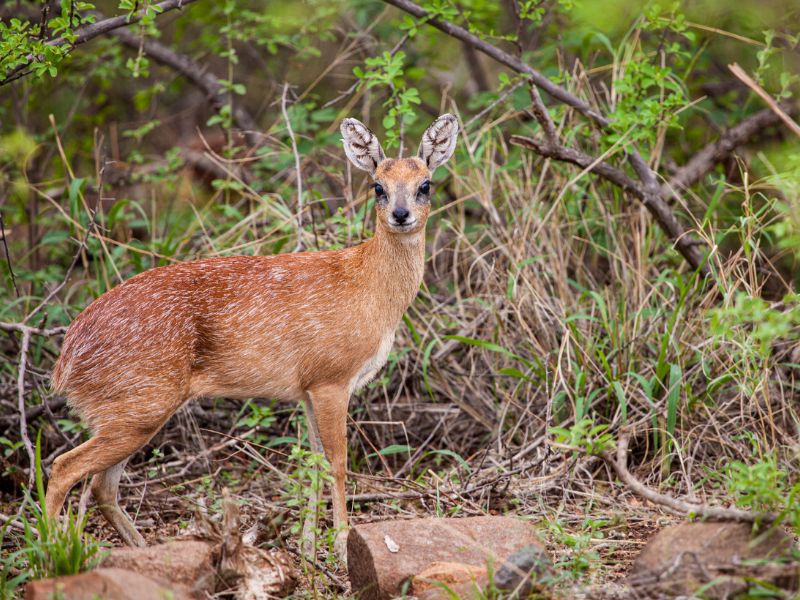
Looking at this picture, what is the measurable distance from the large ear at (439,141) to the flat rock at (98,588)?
11.1 feet

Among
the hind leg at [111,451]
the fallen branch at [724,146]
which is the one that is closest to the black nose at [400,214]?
the hind leg at [111,451]

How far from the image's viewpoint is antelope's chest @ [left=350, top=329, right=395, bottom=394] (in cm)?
618

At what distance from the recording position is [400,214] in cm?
591

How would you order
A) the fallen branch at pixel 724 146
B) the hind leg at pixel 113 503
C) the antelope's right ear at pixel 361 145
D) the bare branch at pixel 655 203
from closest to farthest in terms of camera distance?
1. the hind leg at pixel 113 503
2. the antelope's right ear at pixel 361 145
3. the bare branch at pixel 655 203
4. the fallen branch at pixel 724 146

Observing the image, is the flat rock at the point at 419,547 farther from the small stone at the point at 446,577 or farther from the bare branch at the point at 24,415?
the bare branch at the point at 24,415

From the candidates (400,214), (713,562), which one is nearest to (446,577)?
(713,562)

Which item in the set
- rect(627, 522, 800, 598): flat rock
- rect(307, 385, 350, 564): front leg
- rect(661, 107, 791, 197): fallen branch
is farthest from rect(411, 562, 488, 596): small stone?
rect(661, 107, 791, 197): fallen branch

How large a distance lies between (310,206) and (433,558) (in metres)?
3.63

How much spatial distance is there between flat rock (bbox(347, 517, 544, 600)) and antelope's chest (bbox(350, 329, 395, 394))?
144 centimetres

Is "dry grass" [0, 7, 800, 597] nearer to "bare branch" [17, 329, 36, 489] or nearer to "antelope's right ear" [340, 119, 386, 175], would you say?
"bare branch" [17, 329, 36, 489]

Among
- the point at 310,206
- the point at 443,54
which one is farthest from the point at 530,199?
the point at 443,54

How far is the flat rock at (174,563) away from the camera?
4328mm

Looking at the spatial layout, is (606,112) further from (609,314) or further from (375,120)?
(375,120)

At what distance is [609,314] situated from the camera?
7.21 meters
